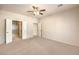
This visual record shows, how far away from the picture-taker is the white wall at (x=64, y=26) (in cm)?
369

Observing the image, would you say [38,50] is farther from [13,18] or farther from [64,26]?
[13,18]

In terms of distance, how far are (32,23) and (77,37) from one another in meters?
3.01

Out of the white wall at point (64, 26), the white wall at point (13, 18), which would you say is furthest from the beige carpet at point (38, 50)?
the white wall at point (13, 18)

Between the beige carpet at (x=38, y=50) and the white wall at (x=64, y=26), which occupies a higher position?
the white wall at (x=64, y=26)

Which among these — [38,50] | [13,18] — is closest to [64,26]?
[38,50]

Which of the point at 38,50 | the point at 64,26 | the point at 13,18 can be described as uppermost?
the point at 13,18

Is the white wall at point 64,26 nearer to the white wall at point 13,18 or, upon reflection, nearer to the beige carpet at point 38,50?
the beige carpet at point 38,50

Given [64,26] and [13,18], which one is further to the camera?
[13,18]

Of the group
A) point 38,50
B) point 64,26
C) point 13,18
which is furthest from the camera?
point 13,18

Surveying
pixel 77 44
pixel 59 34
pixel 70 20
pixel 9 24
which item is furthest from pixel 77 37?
pixel 9 24

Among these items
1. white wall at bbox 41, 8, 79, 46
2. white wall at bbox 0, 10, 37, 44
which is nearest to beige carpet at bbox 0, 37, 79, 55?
white wall at bbox 41, 8, 79, 46

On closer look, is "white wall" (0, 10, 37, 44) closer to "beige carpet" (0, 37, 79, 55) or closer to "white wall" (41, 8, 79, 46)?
"beige carpet" (0, 37, 79, 55)

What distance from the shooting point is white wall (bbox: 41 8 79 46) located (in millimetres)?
3686

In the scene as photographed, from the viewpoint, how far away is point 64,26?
4.32 m
